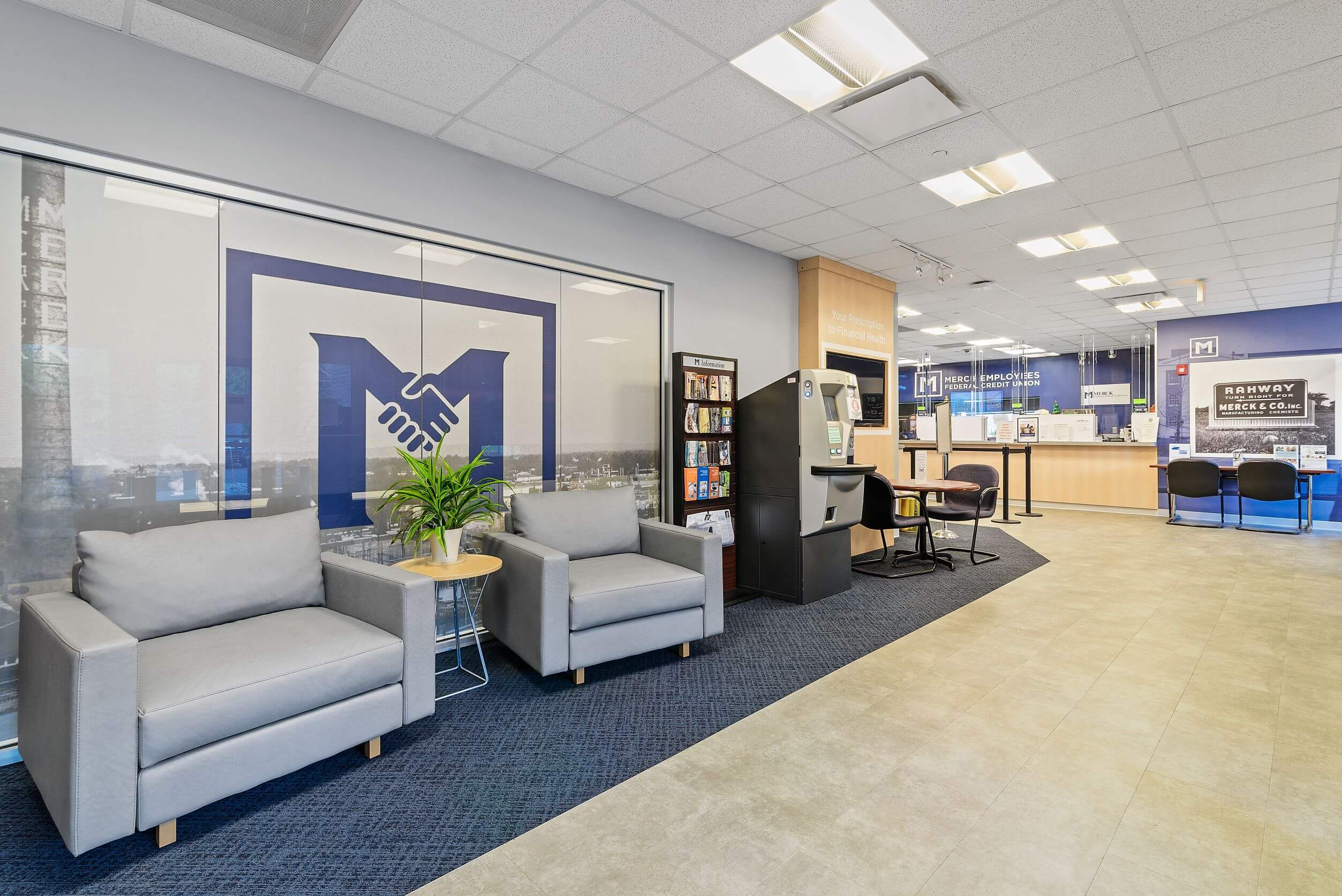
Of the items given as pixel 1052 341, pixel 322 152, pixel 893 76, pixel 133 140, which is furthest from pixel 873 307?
pixel 1052 341

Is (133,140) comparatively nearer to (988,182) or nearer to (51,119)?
(51,119)

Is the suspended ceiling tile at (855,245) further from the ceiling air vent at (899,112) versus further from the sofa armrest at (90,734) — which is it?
the sofa armrest at (90,734)

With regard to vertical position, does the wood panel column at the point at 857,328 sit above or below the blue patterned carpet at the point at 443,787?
above

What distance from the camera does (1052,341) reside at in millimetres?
11688

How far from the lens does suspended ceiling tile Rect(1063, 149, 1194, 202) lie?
3996 millimetres

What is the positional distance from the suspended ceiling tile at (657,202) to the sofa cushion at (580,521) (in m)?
2.10

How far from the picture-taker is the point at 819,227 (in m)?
5.24

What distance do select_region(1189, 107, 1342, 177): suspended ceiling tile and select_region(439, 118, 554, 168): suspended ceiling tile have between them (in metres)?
3.95

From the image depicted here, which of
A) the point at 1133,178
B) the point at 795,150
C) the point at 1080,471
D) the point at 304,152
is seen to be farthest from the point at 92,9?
the point at 1080,471

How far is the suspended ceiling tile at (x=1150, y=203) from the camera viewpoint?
4.46 metres

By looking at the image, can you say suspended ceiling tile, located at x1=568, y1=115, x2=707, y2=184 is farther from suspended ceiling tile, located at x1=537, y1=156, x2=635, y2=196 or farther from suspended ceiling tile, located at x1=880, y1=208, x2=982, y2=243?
suspended ceiling tile, located at x1=880, y1=208, x2=982, y2=243

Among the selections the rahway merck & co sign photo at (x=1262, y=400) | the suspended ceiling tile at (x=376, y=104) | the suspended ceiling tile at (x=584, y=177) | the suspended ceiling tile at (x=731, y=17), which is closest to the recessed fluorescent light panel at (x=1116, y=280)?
the rahway merck & co sign photo at (x=1262, y=400)

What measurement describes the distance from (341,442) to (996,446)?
30.3ft

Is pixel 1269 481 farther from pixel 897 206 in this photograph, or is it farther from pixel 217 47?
pixel 217 47
